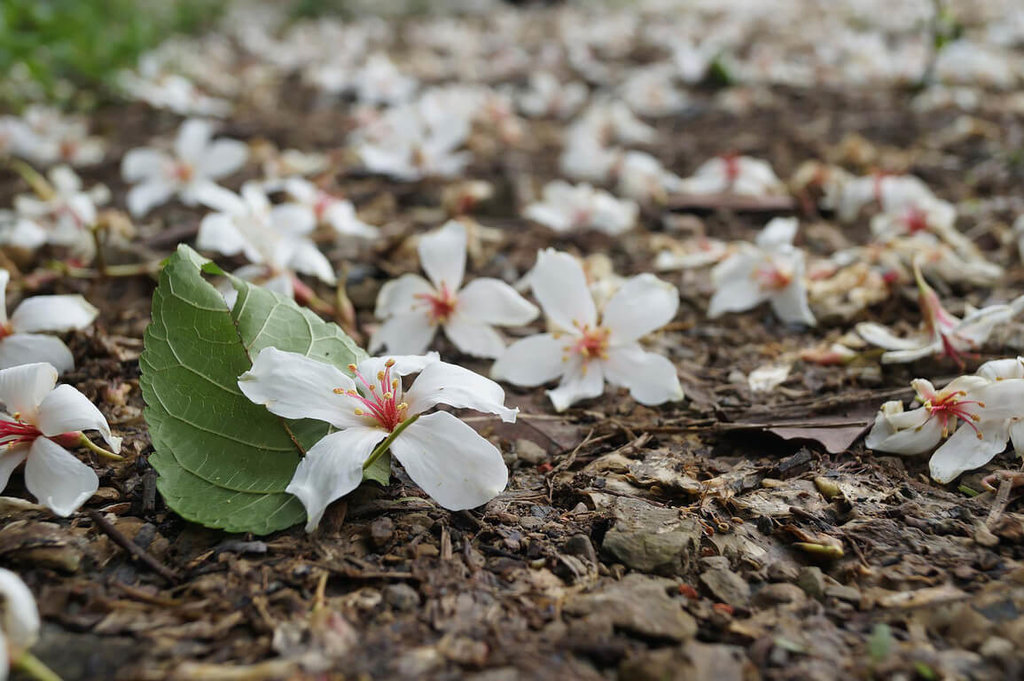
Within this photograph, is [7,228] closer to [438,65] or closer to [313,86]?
[313,86]

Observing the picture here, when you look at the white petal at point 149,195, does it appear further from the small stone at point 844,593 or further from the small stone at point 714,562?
the small stone at point 844,593

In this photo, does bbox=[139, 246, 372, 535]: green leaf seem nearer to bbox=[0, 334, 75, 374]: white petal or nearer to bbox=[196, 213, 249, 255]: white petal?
bbox=[0, 334, 75, 374]: white petal

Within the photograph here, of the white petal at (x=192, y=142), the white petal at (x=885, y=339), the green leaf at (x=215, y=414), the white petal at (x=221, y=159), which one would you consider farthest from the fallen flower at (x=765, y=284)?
the white petal at (x=192, y=142)

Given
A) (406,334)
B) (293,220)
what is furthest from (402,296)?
(293,220)

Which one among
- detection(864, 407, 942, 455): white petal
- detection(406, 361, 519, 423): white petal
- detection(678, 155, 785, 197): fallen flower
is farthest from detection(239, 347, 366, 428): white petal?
detection(678, 155, 785, 197): fallen flower

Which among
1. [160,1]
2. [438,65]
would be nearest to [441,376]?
[438,65]

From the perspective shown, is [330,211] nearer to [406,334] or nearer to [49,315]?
[406,334]
